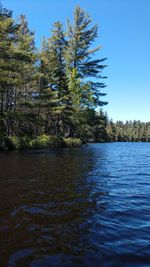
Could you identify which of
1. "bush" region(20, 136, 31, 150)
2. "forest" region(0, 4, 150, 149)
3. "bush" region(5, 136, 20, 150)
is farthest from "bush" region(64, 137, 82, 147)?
"bush" region(5, 136, 20, 150)

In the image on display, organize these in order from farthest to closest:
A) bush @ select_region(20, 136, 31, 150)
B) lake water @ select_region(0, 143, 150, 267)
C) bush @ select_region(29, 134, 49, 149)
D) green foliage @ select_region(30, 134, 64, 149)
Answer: green foliage @ select_region(30, 134, 64, 149) → bush @ select_region(29, 134, 49, 149) → bush @ select_region(20, 136, 31, 150) → lake water @ select_region(0, 143, 150, 267)

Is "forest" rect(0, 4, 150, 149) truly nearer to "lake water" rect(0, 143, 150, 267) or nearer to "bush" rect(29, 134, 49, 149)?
"bush" rect(29, 134, 49, 149)

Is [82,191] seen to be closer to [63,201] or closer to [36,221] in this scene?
[63,201]

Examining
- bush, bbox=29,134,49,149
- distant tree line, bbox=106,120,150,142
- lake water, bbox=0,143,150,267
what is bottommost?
lake water, bbox=0,143,150,267

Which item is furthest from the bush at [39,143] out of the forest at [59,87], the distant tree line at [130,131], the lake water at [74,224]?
the distant tree line at [130,131]

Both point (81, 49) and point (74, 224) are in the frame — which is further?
point (81, 49)

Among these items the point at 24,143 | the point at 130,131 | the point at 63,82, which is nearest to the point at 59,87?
the point at 63,82

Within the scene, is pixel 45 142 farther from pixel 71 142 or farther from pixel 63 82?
pixel 63 82

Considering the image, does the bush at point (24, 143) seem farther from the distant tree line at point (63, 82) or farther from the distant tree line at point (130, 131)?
the distant tree line at point (130, 131)

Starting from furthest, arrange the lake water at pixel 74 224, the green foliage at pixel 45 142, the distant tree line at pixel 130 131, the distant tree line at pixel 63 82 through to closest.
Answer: the distant tree line at pixel 130 131, the distant tree line at pixel 63 82, the green foliage at pixel 45 142, the lake water at pixel 74 224

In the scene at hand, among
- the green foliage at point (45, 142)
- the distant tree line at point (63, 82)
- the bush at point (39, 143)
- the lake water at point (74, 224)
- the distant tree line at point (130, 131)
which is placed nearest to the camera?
the lake water at point (74, 224)

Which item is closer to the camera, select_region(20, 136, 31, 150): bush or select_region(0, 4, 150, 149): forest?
select_region(20, 136, 31, 150): bush

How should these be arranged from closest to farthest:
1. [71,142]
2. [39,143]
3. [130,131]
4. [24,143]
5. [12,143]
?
1. [12,143]
2. [24,143]
3. [39,143]
4. [71,142]
5. [130,131]

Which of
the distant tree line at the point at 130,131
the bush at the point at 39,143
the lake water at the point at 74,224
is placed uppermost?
the distant tree line at the point at 130,131
